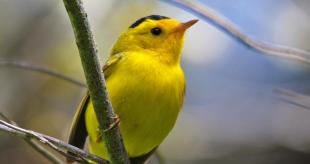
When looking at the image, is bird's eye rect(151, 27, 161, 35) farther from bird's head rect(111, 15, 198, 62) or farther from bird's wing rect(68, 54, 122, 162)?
bird's wing rect(68, 54, 122, 162)

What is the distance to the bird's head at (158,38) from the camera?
4.07 meters

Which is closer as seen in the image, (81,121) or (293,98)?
(293,98)

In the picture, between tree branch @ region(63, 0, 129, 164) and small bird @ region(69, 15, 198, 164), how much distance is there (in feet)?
1.43

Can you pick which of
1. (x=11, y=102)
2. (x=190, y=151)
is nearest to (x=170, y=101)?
(x=11, y=102)

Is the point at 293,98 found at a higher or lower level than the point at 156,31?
lower

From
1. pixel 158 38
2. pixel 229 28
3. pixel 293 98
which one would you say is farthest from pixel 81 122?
pixel 293 98

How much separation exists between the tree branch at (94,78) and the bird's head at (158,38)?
3.37ft

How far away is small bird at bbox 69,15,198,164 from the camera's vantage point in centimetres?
362

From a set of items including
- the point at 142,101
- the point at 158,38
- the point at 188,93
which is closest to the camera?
the point at 142,101

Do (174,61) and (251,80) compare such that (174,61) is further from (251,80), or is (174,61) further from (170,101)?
(251,80)

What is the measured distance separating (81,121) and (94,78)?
1.22m

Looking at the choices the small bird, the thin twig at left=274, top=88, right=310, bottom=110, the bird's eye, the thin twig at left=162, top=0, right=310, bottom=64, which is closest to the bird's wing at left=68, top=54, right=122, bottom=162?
the small bird

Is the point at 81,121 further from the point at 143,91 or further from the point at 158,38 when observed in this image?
the point at 158,38

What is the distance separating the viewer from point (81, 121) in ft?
13.0
